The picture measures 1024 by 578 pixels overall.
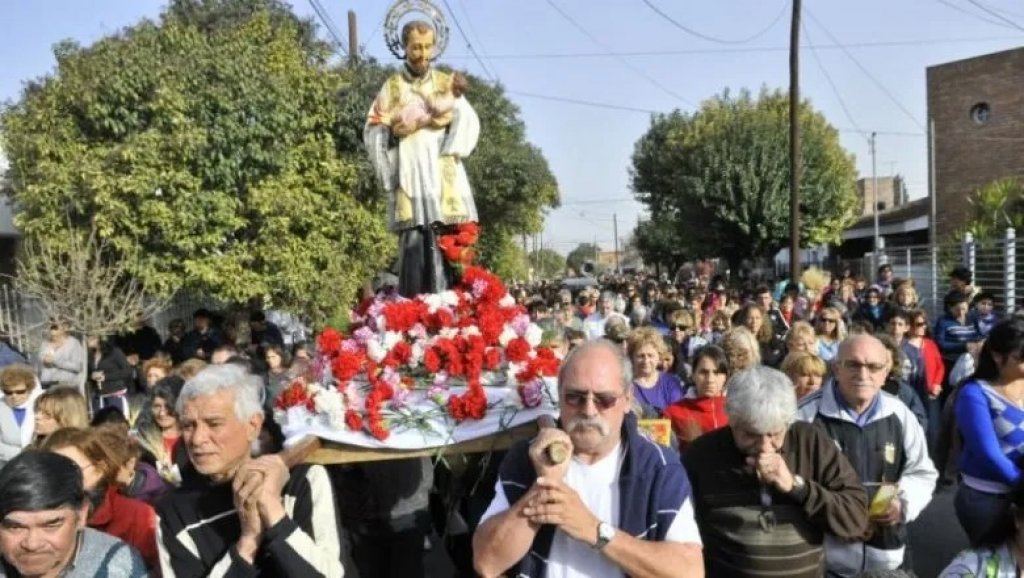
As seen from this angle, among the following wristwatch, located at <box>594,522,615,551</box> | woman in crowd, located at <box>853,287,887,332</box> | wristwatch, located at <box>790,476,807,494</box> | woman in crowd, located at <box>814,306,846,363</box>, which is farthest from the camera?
woman in crowd, located at <box>853,287,887,332</box>

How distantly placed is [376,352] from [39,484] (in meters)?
1.92

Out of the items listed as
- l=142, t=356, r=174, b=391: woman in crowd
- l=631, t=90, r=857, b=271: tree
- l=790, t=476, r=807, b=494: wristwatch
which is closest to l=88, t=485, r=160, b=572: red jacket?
l=790, t=476, r=807, b=494: wristwatch

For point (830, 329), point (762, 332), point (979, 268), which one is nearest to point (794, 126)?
point (979, 268)

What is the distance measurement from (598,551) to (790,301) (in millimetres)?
9129

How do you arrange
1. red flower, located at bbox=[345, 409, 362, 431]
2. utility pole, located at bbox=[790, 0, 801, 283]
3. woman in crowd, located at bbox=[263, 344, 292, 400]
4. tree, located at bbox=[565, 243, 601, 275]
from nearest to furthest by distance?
red flower, located at bbox=[345, 409, 362, 431], woman in crowd, located at bbox=[263, 344, 292, 400], utility pole, located at bbox=[790, 0, 801, 283], tree, located at bbox=[565, 243, 601, 275]

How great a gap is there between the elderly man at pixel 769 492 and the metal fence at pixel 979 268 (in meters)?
11.1

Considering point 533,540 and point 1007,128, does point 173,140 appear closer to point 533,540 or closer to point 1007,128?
point 533,540

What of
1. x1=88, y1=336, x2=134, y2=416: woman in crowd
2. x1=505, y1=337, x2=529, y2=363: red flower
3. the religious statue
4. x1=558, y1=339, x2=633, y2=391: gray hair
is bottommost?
x1=88, y1=336, x2=134, y2=416: woman in crowd

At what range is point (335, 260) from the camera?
14.0 meters

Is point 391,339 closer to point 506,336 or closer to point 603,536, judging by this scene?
point 506,336

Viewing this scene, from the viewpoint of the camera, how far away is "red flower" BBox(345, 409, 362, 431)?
364 cm

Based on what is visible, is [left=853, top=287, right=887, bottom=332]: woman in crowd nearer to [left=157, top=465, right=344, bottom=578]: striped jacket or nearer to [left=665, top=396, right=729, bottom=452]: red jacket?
[left=665, top=396, right=729, bottom=452]: red jacket

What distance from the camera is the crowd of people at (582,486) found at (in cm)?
229

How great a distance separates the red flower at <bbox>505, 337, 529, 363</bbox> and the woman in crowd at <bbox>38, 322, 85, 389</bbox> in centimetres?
625
